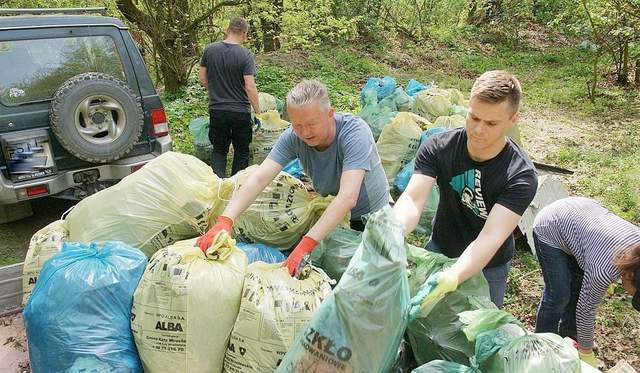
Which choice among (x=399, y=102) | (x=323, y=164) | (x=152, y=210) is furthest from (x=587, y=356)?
(x=399, y=102)

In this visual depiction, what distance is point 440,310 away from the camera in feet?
5.92

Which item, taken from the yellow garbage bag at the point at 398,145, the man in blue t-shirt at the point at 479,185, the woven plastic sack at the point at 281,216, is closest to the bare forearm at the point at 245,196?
the woven plastic sack at the point at 281,216

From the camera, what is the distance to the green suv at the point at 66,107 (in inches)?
126

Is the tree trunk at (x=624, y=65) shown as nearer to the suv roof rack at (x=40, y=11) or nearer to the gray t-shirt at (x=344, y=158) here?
the gray t-shirt at (x=344, y=158)

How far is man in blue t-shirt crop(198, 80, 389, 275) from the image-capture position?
205 cm

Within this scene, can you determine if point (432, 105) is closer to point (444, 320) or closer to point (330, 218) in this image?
point (330, 218)

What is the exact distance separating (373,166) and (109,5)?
7111 millimetres

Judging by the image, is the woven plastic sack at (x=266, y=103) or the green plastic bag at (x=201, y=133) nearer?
the green plastic bag at (x=201, y=133)

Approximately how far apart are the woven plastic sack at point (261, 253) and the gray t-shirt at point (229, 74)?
217cm

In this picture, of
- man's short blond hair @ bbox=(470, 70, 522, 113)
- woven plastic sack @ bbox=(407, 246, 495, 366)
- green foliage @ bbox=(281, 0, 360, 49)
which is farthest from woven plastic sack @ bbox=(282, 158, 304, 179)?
green foliage @ bbox=(281, 0, 360, 49)

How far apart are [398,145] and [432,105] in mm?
1323

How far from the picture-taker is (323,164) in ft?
7.72

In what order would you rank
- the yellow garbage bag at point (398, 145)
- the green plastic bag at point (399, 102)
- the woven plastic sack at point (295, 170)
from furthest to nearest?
the green plastic bag at point (399, 102) < the yellow garbage bag at point (398, 145) < the woven plastic sack at point (295, 170)

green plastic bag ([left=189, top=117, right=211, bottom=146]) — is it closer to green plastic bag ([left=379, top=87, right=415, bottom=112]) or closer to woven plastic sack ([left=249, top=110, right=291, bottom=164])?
woven plastic sack ([left=249, top=110, right=291, bottom=164])
